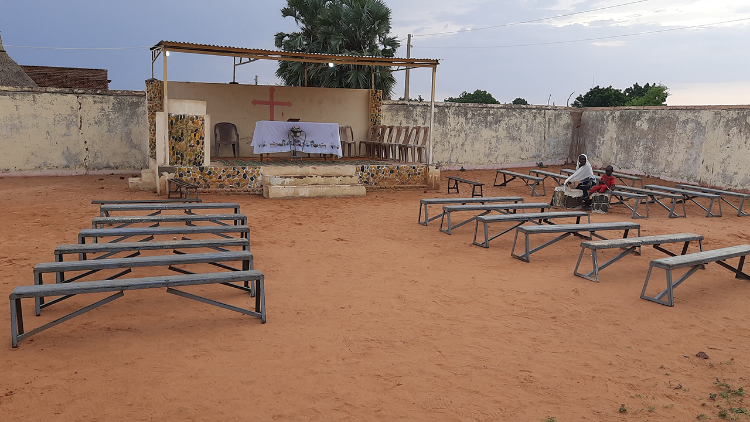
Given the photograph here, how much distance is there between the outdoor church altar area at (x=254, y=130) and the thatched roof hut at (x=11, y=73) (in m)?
6.80

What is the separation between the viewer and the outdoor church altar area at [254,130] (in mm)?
10195

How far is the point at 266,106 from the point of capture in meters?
13.6

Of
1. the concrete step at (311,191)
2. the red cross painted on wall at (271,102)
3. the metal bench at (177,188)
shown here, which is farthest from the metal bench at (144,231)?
the red cross painted on wall at (271,102)

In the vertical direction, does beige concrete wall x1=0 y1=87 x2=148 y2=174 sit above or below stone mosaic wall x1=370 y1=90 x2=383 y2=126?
below

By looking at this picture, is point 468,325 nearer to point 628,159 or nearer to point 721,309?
point 721,309

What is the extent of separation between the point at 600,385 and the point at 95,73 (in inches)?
750

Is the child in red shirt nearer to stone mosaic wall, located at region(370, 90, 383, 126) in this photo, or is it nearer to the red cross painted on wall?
stone mosaic wall, located at region(370, 90, 383, 126)

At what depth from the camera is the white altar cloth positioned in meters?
11.4

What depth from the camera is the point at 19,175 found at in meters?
12.5

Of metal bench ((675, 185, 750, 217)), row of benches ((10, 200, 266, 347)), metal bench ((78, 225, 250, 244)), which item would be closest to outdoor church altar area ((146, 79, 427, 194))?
row of benches ((10, 200, 266, 347))

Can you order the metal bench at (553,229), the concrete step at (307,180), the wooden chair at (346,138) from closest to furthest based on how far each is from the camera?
the metal bench at (553,229) → the concrete step at (307,180) → the wooden chair at (346,138)

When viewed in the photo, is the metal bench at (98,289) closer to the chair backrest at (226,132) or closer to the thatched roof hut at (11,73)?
the chair backrest at (226,132)

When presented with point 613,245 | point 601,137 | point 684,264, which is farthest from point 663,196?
point 601,137

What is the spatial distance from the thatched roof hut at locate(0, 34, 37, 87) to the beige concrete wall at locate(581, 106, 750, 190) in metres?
17.0
